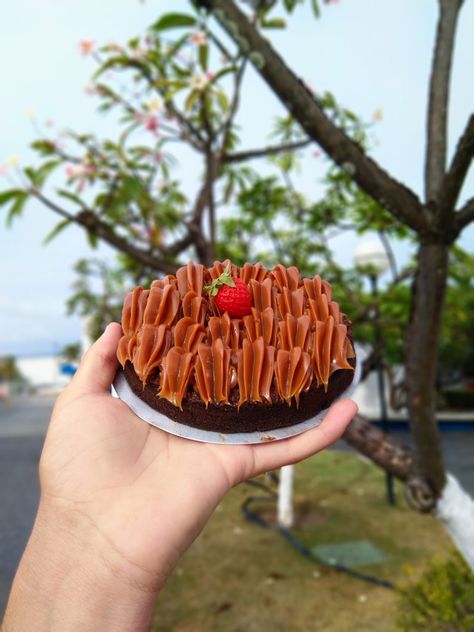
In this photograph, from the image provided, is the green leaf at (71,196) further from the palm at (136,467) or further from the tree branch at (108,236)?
the palm at (136,467)

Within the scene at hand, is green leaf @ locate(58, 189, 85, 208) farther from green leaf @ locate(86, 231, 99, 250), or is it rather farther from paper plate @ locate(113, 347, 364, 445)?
paper plate @ locate(113, 347, 364, 445)

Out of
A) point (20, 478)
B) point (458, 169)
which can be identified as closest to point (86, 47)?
point (458, 169)

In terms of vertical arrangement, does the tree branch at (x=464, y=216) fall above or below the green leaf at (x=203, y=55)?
below

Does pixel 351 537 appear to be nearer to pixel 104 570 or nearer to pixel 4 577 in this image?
pixel 4 577

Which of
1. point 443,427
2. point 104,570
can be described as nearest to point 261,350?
point 104,570

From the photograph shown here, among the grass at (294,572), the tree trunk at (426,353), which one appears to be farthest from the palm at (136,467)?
the grass at (294,572)
